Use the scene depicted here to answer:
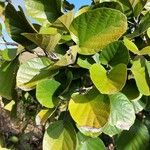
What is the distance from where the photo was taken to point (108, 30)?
888 mm

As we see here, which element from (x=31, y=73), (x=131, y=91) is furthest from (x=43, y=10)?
(x=131, y=91)

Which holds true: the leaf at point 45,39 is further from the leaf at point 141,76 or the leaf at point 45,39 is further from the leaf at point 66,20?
the leaf at point 141,76

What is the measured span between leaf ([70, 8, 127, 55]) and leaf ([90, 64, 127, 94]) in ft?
0.15

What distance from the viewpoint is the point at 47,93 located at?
912 millimetres

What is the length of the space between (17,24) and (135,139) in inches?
16.0

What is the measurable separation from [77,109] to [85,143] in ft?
0.55

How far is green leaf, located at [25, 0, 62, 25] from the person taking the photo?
1054 mm

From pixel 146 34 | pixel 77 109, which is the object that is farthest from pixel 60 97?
pixel 146 34

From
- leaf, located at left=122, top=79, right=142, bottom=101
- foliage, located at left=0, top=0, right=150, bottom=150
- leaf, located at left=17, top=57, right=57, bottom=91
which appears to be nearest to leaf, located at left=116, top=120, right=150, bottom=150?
foliage, located at left=0, top=0, right=150, bottom=150

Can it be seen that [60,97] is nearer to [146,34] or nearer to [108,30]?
[108,30]

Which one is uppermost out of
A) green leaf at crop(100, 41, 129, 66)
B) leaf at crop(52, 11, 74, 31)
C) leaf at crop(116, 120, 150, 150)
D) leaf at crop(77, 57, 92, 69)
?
leaf at crop(52, 11, 74, 31)

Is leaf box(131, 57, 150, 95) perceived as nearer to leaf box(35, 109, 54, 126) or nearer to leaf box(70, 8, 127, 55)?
leaf box(70, 8, 127, 55)

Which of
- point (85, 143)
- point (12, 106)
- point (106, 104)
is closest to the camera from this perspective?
point (106, 104)

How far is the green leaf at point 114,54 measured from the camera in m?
0.94
